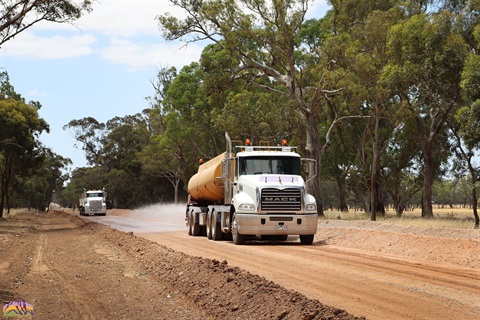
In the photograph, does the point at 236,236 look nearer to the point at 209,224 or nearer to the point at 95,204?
the point at 209,224

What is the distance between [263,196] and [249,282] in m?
10.9

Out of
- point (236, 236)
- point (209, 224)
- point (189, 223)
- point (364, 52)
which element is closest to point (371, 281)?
point (236, 236)

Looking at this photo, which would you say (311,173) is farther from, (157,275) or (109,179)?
(109,179)

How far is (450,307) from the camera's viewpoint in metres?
9.96

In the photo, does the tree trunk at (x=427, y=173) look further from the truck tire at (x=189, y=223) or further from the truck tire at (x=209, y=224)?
the truck tire at (x=209, y=224)

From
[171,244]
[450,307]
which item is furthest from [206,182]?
[450,307]

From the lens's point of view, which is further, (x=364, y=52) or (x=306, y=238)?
(x=364, y=52)

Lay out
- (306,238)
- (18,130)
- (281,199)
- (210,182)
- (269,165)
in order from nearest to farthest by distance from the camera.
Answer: (281,199) < (269,165) < (306,238) < (210,182) < (18,130)

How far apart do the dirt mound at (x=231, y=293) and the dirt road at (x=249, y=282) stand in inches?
0.9

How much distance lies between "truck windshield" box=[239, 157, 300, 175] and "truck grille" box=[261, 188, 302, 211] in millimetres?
1229

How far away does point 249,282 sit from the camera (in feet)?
38.8

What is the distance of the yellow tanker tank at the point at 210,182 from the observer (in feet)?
87.5

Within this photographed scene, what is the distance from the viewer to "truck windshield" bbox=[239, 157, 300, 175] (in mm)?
23828

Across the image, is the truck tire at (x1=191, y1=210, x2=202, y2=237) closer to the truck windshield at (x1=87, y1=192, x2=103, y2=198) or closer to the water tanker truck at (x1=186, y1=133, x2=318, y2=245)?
the water tanker truck at (x1=186, y1=133, x2=318, y2=245)
